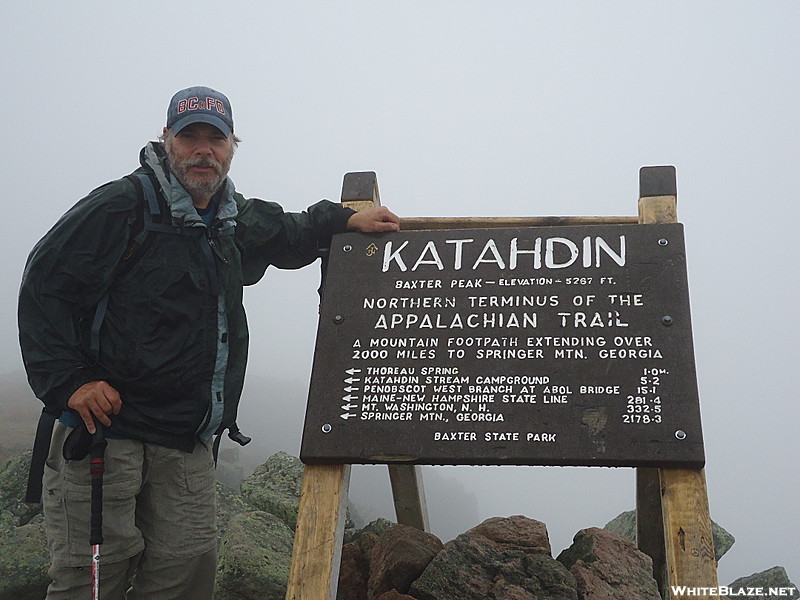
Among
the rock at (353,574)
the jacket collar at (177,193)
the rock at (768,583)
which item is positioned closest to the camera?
the jacket collar at (177,193)

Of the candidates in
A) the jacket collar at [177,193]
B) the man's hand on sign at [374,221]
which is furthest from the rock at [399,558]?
the jacket collar at [177,193]

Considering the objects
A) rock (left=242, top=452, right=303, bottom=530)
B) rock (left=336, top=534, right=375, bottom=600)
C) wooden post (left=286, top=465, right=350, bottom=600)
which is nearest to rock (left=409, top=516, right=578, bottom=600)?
rock (left=336, top=534, right=375, bottom=600)

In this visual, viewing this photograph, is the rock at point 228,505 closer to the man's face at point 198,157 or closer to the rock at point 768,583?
the man's face at point 198,157

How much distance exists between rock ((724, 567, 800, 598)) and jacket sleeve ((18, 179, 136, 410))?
8.07 metres

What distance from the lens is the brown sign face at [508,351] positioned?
3.80m

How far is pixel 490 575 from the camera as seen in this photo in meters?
4.96

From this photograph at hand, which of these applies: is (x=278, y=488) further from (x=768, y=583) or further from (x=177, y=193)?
(x=768, y=583)

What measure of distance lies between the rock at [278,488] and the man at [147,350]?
2.93 metres

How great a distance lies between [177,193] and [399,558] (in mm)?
3083

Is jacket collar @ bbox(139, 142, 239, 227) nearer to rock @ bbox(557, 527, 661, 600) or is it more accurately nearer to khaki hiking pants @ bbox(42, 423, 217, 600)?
khaki hiking pants @ bbox(42, 423, 217, 600)

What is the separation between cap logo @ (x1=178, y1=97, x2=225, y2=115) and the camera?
4.37 metres

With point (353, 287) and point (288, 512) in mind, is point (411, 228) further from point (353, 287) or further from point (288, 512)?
point (288, 512)

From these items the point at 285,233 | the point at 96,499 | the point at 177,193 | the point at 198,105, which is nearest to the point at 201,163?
the point at 177,193

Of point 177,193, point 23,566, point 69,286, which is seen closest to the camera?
point 69,286
